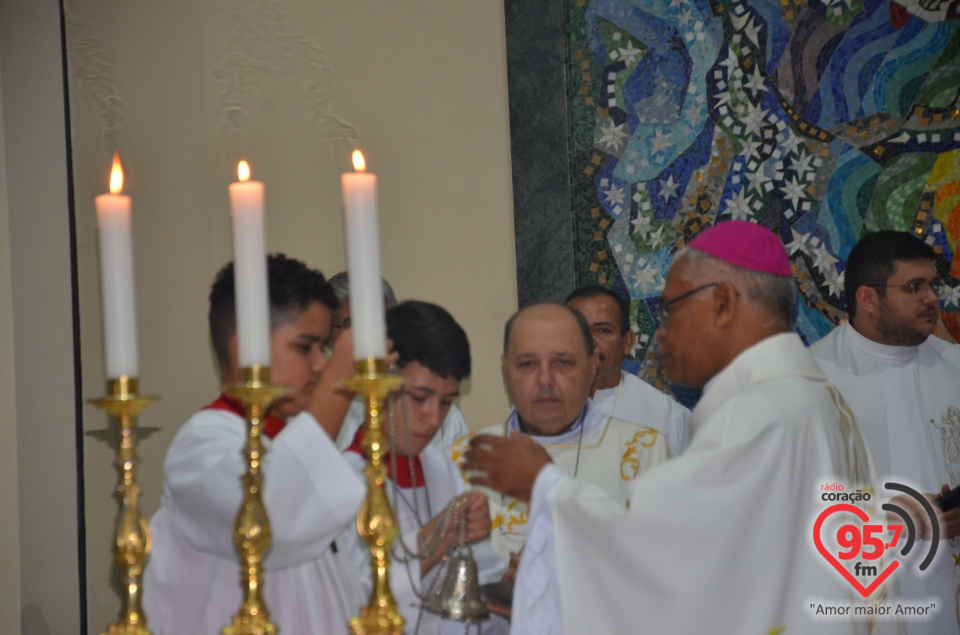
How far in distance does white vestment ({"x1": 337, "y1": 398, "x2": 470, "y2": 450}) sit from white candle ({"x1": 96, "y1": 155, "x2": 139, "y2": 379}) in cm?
158

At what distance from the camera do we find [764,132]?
5270 millimetres

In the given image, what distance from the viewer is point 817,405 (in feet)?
9.36

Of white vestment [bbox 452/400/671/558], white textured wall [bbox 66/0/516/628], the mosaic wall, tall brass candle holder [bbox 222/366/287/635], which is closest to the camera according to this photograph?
tall brass candle holder [bbox 222/366/287/635]

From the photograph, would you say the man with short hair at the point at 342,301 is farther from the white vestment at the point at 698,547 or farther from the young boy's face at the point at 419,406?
the white vestment at the point at 698,547

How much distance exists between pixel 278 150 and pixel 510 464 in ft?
8.69

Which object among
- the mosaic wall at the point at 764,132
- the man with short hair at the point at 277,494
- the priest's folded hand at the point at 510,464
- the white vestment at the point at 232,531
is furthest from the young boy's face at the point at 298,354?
the mosaic wall at the point at 764,132

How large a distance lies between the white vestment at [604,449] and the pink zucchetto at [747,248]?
0.87m

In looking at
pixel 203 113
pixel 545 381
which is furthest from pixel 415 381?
pixel 203 113

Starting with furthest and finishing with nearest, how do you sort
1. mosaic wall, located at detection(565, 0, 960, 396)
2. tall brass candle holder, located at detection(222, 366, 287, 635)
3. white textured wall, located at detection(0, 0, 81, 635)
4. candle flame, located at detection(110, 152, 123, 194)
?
mosaic wall, located at detection(565, 0, 960, 396) → white textured wall, located at detection(0, 0, 81, 635) → candle flame, located at detection(110, 152, 123, 194) → tall brass candle holder, located at detection(222, 366, 287, 635)

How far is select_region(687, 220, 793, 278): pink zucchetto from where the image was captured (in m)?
3.08

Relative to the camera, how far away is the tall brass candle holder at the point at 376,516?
1.91m

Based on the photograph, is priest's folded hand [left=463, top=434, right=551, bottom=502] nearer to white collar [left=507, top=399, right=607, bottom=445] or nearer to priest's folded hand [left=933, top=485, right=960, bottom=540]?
white collar [left=507, top=399, right=607, bottom=445]

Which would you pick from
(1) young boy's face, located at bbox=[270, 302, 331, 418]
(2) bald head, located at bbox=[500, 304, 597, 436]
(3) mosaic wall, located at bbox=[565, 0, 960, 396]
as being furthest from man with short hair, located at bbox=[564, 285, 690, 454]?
(1) young boy's face, located at bbox=[270, 302, 331, 418]

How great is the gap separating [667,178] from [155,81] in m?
2.43
